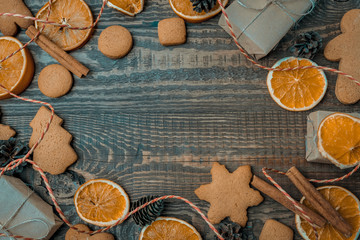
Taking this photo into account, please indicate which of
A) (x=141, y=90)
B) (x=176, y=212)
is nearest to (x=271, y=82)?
(x=141, y=90)

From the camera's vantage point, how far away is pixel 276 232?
1245 millimetres

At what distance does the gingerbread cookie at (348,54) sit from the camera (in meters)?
1.29

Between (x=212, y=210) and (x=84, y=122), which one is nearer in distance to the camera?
(x=212, y=210)

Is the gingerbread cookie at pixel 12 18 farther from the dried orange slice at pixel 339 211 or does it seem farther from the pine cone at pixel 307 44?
the dried orange slice at pixel 339 211

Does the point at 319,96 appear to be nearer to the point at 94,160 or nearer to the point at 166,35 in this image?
the point at 166,35

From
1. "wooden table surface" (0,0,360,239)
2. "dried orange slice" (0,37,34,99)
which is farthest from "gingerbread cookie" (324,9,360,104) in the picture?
"dried orange slice" (0,37,34,99)

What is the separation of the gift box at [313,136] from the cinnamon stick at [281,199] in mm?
191

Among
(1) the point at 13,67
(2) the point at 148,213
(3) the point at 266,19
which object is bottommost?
(2) the point at 148,213

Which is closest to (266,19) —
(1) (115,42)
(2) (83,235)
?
(1) (115,42)

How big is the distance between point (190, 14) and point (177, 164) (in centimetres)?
65

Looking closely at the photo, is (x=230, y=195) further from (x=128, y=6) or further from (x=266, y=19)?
(x=128, y=6)

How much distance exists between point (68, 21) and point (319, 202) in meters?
1.30

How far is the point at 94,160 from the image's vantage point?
137 cm

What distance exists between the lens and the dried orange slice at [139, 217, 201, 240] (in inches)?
49.9
